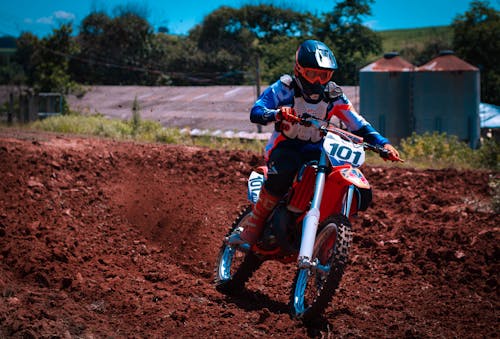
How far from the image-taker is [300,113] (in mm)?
6910

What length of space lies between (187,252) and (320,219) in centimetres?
310

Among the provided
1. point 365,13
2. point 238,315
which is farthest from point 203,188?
point 365,13

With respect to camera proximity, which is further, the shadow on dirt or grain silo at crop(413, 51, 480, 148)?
grain silo at crop(413, 51, 480, 148)

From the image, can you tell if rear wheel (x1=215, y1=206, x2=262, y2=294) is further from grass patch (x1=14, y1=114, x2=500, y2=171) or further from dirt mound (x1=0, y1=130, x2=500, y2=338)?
grass patch (x1=14, y1=114, x2=500, y2=171)

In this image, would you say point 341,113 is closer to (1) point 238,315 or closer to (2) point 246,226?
(2) point 246,226

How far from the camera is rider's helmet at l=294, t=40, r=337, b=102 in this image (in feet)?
21.8

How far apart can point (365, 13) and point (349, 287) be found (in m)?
25.4

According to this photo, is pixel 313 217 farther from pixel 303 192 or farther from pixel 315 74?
pixel 315 74

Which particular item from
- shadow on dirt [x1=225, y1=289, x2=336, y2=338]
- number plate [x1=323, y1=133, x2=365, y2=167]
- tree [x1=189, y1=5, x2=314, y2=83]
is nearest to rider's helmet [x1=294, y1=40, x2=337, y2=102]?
number plate [x1=323, y1=133, x2=365, y2=167]

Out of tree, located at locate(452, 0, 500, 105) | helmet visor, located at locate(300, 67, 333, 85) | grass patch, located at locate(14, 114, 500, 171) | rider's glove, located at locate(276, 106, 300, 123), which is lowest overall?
grass patch, located at locate(14, 114, 500, 171)

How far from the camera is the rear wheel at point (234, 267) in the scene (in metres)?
7.48

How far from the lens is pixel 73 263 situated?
795 centimetres

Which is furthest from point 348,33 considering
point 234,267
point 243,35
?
point 234,267

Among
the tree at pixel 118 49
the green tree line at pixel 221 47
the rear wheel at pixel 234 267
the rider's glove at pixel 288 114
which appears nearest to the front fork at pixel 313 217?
the rider's glove at pixel 288 114
